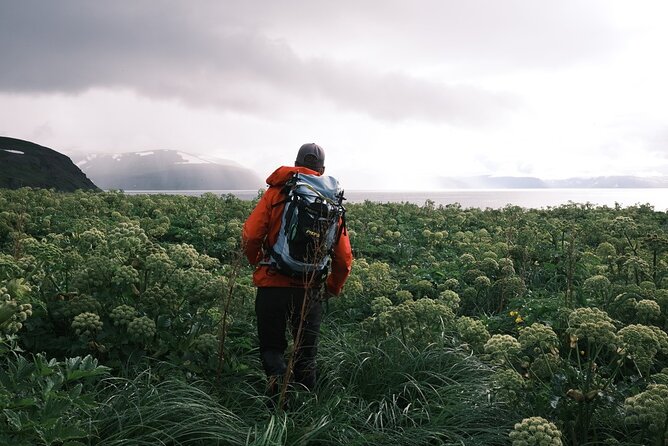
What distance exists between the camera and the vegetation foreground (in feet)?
12.3

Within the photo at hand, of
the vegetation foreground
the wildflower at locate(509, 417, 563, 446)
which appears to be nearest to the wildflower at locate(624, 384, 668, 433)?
the vegetation foreground

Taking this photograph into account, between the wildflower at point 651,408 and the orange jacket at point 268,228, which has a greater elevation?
the orange jacket at point 268,228

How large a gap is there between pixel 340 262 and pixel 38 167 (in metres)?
107

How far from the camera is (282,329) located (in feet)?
17.3

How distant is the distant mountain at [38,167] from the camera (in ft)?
294

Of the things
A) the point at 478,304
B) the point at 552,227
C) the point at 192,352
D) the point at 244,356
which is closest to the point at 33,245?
the point at 192,352

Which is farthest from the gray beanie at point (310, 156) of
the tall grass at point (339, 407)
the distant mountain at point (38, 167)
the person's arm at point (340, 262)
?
the distant mountain at point (38, 167)

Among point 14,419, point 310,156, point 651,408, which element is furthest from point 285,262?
point 651,408

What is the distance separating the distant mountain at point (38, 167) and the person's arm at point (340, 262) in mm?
86579

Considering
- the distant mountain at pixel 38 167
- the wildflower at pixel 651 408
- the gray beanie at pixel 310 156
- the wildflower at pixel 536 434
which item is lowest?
the wildflower at pixel 536 434

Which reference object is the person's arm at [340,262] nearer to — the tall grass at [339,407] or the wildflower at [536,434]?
the tall grass at [339,407]

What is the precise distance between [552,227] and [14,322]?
12312 mm

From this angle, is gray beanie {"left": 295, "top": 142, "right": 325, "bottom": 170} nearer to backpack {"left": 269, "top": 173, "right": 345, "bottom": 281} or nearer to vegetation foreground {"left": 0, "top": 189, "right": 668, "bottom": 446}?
backpack {"left": 269, "top": 173, "right": 345, "bottom": 281}

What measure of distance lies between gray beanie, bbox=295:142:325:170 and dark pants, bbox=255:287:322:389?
1.23 meters
